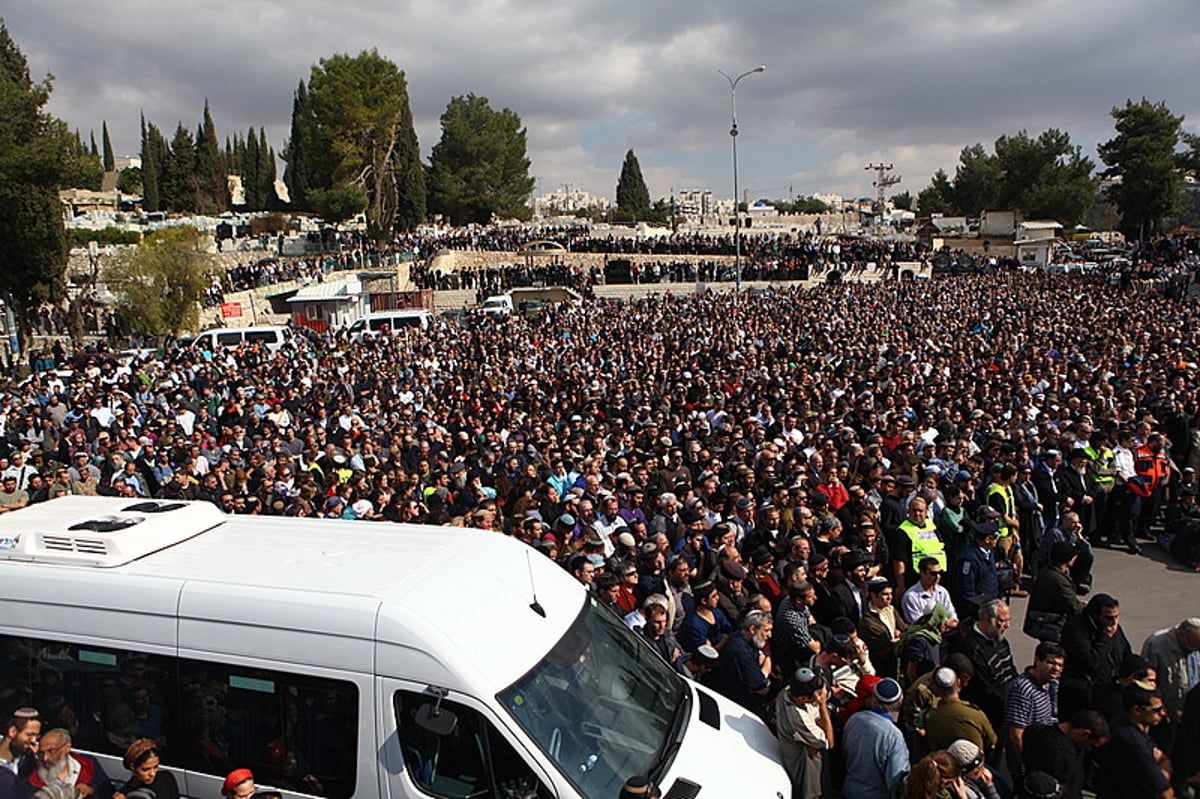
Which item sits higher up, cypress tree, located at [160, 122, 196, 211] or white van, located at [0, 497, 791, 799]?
cypress tree, located at [160, 122, 196, 211]

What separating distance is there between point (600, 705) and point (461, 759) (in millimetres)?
635

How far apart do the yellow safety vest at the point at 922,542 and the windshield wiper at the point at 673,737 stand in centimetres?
309

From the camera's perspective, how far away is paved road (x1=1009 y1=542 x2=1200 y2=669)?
649cm

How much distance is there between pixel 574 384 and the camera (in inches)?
583

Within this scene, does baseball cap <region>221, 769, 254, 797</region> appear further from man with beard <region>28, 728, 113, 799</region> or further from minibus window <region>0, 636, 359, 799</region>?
man with beard <region>28, 728, 113, 799</region>

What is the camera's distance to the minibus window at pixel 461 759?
9.75 feet

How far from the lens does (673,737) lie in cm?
344

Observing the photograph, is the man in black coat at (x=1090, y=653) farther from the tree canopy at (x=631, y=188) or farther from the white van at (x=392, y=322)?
the tree canopy at (x=631, y=188)

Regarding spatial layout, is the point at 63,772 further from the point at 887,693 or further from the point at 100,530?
the point at 887,693

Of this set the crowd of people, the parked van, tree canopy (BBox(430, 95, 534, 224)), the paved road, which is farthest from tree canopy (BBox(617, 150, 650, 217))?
the paved road

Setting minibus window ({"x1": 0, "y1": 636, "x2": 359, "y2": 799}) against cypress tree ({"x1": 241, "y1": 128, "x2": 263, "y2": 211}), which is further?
cypress tree ({"x1": 241, "y1": 128, "x2": 263, "y2": 211})

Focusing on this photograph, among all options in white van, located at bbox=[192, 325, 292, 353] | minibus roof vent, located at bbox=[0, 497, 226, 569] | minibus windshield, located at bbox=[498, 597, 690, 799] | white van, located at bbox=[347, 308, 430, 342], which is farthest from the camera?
white van, located at bbox=[347, 308, 430, 342]

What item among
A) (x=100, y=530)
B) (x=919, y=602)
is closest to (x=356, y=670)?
(x=100, y=530)

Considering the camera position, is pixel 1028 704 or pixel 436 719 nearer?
pixel 436 719
